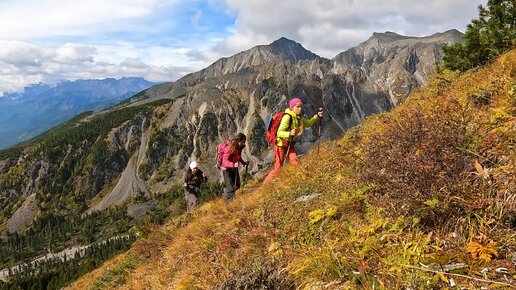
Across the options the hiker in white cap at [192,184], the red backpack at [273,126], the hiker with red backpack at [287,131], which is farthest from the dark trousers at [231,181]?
the hiker in white cap at [192,184]

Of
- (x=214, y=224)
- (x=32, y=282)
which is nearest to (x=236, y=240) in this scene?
(x=214, y=224)

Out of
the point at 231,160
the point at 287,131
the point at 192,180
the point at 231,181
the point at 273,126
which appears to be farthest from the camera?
the point at 192,180

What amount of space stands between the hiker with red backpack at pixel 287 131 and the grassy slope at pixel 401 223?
4971 mm

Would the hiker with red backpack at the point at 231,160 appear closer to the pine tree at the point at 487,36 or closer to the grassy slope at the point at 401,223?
the grassy slope at the point at 401,223

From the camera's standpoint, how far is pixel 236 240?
7.13 meters

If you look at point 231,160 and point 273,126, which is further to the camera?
point 231,160

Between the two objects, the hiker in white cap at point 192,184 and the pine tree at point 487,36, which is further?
the hiker in white cap at point 192,184

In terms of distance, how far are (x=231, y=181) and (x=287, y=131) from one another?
3180 millimetres

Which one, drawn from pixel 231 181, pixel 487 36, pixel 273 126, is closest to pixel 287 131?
pixel 273 126

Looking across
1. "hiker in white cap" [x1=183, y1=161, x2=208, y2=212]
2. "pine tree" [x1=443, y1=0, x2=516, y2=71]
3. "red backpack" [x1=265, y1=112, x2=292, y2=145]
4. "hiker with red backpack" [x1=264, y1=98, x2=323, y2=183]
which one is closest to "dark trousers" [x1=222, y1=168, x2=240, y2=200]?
"hiker with red backpack" [x1=264, y1=98, x2=323, y2=183]

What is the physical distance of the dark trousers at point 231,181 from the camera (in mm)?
14280

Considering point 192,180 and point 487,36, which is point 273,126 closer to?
point 192,180

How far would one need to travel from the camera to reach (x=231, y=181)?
1464 centimetres

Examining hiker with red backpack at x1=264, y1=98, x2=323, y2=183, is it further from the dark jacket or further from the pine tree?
the pine tree
